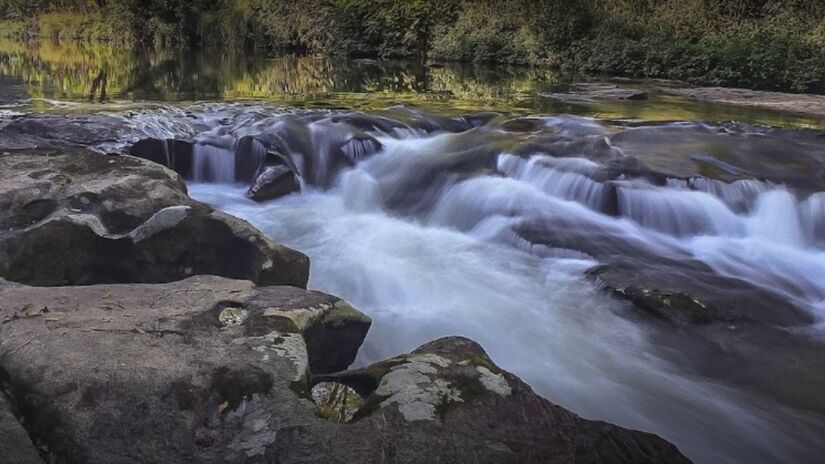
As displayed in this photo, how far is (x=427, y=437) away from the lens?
2.53m

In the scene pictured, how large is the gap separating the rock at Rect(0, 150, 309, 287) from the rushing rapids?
107cm

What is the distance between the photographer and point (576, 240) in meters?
6.67

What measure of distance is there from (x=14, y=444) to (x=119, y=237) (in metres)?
2.38

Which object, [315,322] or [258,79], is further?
[258,79]

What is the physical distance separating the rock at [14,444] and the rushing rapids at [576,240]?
245 centimetres

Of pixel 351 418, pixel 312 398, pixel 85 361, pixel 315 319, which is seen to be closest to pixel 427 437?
pixel 351 418

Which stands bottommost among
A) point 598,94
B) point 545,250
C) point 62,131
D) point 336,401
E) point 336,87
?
point 545,250

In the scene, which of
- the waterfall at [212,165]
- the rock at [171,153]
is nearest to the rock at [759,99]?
the waterfall at [212,165]

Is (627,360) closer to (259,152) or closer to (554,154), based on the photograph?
(554,154)

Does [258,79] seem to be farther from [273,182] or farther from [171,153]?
[273,182]

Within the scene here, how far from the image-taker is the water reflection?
12891 millimetres

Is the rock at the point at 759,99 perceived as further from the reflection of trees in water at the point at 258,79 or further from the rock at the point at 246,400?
the rock at the point at 246,400

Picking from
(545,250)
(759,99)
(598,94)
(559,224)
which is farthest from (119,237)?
(759,99)

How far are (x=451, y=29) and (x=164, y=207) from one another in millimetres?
24918
